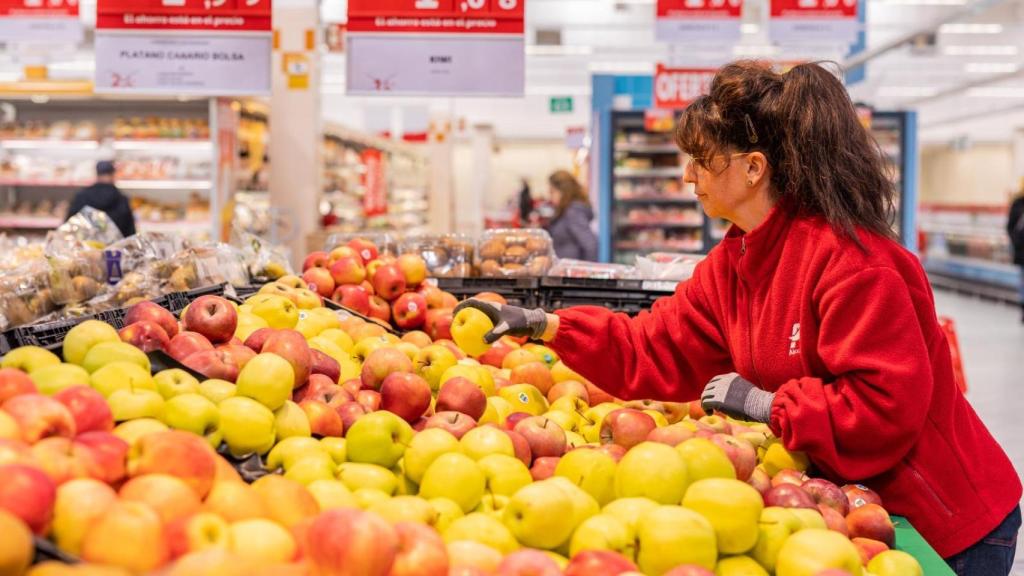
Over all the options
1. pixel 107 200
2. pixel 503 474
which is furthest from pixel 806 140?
pixel 107 200

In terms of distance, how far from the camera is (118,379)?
1936mm

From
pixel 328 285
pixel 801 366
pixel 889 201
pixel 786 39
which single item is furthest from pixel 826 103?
pixel 786 39

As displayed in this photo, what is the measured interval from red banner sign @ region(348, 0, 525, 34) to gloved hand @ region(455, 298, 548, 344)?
3403 mm

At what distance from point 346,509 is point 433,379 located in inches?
52.6

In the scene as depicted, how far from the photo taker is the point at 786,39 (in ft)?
27.8

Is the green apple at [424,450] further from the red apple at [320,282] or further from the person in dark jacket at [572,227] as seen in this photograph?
the person in dark jacket at [572,227]

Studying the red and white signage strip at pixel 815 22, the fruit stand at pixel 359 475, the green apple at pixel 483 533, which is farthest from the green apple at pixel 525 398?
the red and white signage strip at pixel 815 22

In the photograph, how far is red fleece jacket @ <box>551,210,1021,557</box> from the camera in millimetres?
2025

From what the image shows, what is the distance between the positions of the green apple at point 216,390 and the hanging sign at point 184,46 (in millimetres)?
4079

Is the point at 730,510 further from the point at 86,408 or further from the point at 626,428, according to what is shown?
the point at 86,408

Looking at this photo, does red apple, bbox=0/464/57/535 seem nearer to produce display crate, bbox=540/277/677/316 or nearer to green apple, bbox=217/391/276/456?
green apple, bbox=217/391/276/456

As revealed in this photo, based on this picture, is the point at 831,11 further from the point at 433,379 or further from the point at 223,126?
the point at 433,379

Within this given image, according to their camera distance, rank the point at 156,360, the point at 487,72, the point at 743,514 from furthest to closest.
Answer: the point at 487,72, the point at 156,360, the point at 743,514

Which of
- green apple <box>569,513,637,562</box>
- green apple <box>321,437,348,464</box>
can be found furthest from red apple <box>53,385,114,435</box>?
green apple <box>569,513,637,562</box>
